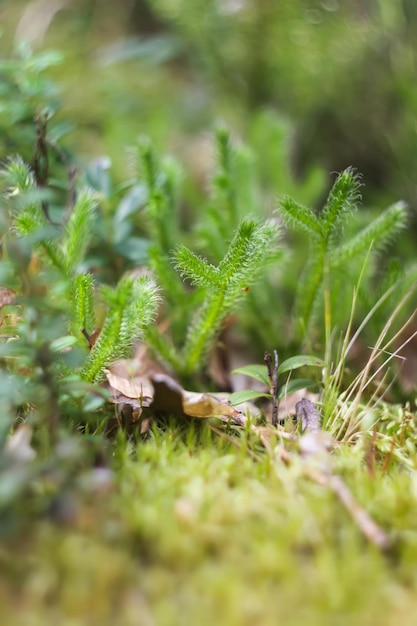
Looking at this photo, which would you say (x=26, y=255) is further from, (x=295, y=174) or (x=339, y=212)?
(x=295, y=174)

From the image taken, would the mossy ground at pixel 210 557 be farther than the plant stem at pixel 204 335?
No

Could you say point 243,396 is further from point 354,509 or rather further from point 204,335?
point 354,509

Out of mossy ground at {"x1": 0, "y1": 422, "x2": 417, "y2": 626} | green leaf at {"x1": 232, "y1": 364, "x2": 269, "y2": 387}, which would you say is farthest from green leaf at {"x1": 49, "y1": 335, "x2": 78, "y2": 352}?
green leaf at {"x1": 232, "y1": 364, "x2": 269, "y2": 387}

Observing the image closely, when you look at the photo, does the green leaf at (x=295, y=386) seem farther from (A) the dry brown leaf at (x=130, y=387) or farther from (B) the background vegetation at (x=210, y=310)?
(A) the dry brown leaf at (x=130, y=387)

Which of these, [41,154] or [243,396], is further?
[41,154]

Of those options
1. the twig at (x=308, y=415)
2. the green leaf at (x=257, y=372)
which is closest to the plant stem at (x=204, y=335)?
the green leaf at (x=257, y=372)

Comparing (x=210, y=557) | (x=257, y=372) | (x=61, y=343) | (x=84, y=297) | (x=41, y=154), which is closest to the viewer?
(x=210, y=557)

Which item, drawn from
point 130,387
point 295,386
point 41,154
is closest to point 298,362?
point 295,386

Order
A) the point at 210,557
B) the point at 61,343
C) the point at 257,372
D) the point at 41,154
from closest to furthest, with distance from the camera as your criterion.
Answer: the point at 210,557, the point at 61,343, the point at 257,372, the point at 41,154

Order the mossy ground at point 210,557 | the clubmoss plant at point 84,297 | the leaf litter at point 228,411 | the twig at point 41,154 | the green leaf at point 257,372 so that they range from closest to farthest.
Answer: the mossy ground at point 210,557
the leaf litter at point 228,411
the clubmoss plant at point 84,297
the green leaf at point 257,372
the twig at point 41,154

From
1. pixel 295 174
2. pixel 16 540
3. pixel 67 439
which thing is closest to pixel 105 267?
pixel 67 439
